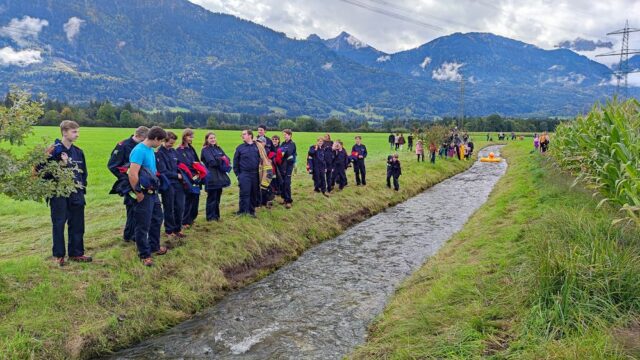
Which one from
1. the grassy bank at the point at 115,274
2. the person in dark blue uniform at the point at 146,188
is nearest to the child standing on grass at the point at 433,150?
the grassy bank at the point at 115,274

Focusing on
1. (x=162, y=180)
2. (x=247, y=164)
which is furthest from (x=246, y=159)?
(x=162, y=180)

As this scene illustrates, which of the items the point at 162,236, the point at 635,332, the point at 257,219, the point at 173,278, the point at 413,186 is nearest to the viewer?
the point at 635,332

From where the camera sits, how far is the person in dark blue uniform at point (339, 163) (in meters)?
18.4

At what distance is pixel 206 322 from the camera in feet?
26.6

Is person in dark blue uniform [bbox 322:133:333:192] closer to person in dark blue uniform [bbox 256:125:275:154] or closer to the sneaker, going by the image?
person in dark blue uniform [bbox 256:125:275:154]

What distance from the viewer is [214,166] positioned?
1174cm

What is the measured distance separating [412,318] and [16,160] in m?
6.51

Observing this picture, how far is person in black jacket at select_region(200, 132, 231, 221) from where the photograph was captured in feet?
38.2

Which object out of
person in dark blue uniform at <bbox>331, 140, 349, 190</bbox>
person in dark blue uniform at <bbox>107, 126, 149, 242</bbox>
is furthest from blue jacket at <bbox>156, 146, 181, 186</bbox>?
person in dark blue uniform at <bbox>331, 140, 349, 190</bbox>

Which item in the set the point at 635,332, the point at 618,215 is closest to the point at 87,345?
the point at 635,332

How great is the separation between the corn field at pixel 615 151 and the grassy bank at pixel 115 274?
7593mm

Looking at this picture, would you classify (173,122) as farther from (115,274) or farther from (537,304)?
(537,304)

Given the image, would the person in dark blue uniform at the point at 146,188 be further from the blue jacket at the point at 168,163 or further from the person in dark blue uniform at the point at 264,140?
the person in dark blue uniform at the point at 264,140

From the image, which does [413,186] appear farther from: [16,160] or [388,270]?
[16,160]
